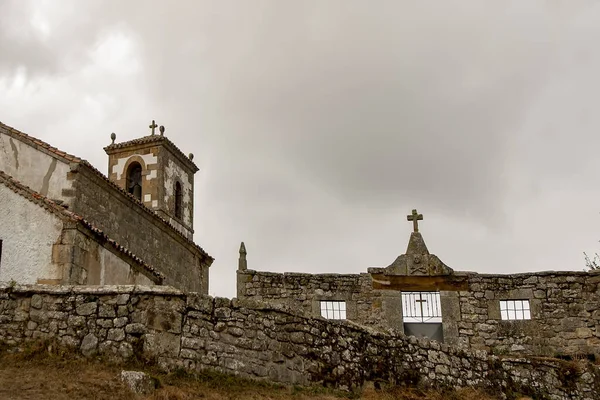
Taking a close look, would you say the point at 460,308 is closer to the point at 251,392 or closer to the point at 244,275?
the point at 244,275

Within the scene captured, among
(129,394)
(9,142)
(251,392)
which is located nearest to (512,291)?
(251,392)

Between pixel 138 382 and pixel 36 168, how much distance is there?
31.8 ft

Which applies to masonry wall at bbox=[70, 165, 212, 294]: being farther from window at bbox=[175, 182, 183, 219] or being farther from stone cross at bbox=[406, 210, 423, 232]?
stone cross at bbox=[406, 210, 423, 232]

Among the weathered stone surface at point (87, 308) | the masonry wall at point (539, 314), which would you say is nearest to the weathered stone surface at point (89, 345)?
the weathered stone surface at point (87, 308)

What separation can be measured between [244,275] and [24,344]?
27.2 ft

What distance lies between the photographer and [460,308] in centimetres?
1797

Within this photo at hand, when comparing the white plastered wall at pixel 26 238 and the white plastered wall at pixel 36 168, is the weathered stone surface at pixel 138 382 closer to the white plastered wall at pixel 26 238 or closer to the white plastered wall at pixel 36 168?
the white plastered wall at pixel 26 238

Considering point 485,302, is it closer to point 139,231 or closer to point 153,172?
point 139,231

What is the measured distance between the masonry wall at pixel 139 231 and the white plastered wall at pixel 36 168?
32cm

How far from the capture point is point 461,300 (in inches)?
711

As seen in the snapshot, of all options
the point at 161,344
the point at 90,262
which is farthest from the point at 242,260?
the point at 161,344

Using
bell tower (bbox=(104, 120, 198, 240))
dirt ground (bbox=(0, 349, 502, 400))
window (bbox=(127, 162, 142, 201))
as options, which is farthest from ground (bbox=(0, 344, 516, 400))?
window (bbox=(127, 162, 142, 201))

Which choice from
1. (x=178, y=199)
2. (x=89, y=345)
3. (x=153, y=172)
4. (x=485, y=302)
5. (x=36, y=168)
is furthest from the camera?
(x=178, y=199)

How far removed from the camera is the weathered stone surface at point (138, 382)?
9.45 meters
